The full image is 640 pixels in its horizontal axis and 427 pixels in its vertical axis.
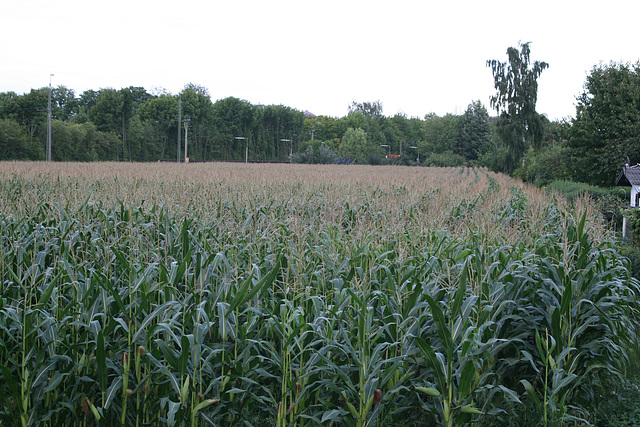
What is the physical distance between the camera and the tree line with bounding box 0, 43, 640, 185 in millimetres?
29156

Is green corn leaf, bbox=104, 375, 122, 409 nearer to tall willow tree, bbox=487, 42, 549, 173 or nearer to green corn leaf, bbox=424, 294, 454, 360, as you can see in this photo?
green corn leaf, bbox=424, 294, 454, 360

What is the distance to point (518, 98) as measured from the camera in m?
51.4

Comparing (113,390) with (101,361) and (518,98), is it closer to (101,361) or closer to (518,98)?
(101,361)

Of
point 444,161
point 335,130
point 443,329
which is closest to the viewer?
point 443,329

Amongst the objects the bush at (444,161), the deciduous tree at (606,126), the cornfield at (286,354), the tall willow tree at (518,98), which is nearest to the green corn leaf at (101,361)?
the cornfield at (286,354)

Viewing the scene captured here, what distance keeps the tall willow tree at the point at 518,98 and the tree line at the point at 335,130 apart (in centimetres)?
11

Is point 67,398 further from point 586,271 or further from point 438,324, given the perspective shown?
point 586,271


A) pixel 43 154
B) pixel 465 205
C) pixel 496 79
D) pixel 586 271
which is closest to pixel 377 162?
pixel 496 79

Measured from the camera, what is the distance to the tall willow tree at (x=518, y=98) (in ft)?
168

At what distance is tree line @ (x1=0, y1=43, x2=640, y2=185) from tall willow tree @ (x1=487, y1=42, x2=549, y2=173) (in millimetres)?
110

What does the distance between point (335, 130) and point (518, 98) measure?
7298 centimetres

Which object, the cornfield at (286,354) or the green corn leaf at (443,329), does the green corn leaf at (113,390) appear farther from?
the green corn leaf at (443,329)

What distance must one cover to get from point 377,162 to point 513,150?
27389mm

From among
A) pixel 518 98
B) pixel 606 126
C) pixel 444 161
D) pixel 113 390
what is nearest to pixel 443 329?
pixel 113 390
